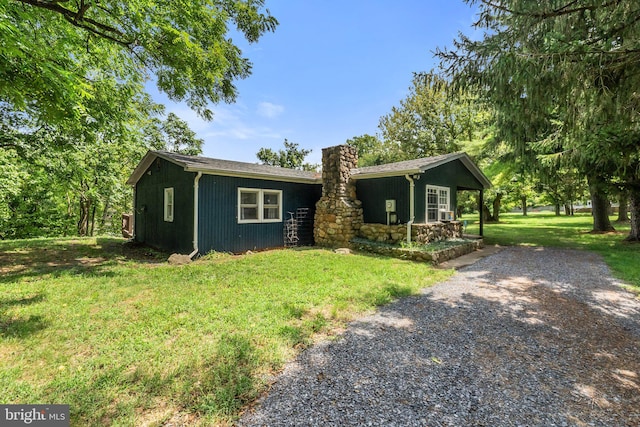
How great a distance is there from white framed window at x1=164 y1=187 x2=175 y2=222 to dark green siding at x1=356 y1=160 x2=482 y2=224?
21.8ft

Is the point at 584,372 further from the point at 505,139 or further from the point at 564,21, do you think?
the point at 505,139

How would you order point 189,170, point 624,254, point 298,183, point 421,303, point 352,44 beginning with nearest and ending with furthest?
point 421,303
point 189,170
point 624,254
point 352,44
point 298,183

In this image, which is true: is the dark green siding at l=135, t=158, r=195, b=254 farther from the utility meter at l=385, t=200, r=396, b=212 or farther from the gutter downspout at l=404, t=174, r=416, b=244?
the gutter downspout at l=404, t=174, r=416, b=244

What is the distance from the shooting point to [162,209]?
9.71m

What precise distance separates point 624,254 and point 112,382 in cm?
1280

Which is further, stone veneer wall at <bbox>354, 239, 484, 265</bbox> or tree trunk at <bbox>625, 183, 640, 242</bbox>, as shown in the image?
tree trunk at <bbox>625, 183, 640, 242</bbox>

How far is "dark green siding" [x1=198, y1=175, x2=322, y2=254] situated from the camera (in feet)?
26.8

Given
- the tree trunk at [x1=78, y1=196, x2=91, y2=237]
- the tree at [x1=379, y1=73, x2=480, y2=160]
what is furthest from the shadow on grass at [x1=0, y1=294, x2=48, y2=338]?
the tree at [x1=379, y1=73, x2=480, y2=160]

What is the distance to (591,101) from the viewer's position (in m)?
4.08

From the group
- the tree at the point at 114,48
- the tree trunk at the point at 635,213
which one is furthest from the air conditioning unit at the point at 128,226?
the tree trunk at the point at 635,213

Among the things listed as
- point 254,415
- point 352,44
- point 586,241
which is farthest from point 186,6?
point 586,241

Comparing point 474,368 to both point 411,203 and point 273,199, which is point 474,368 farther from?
point 273,199

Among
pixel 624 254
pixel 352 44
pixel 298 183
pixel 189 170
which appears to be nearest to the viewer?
pixel 189 170

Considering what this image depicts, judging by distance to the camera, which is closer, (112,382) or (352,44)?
(112,382)
